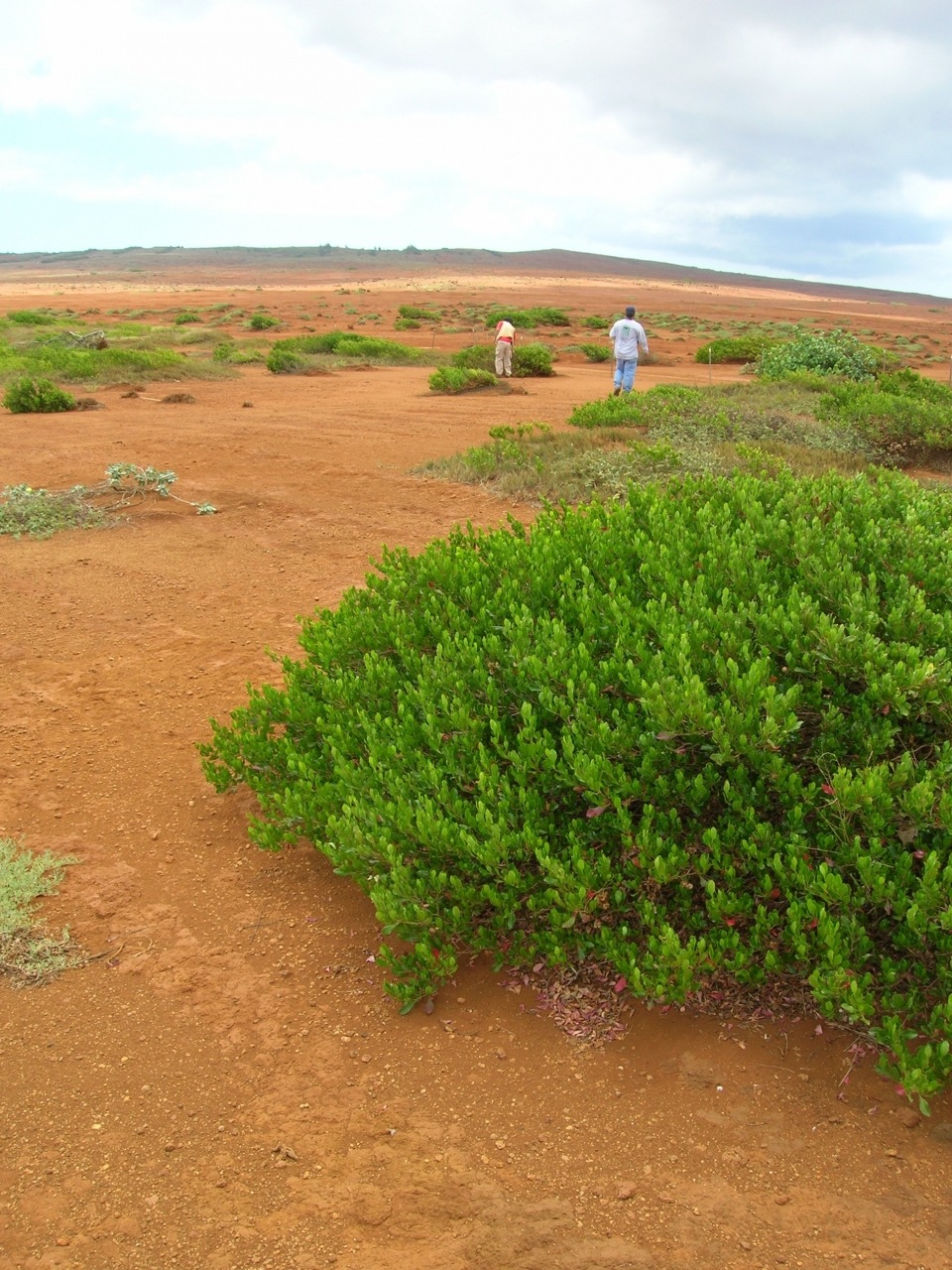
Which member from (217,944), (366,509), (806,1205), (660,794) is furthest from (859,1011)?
(366,509)

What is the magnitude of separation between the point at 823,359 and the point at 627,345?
5873mm

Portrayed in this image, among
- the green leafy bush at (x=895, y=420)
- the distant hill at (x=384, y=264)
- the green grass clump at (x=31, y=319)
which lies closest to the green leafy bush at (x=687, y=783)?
the green leafy bush at (x=895, y=420)

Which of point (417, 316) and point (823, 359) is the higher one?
point (417, 316)

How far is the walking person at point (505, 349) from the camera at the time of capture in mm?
19641

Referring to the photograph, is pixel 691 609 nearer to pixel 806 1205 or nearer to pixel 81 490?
pixel 806 1205

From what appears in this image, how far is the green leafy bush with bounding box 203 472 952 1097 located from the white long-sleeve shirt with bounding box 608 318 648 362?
40.7 feet

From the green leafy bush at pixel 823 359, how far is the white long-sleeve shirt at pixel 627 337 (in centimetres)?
400

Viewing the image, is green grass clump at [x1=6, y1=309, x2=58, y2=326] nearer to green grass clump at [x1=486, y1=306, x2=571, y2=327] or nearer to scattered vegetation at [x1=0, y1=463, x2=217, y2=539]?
green grass clump at [x1=486, y1=306, x2=571, y2=327]

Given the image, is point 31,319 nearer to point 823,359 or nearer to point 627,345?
point 627,345

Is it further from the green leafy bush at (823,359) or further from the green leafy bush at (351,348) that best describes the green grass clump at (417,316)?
the green leafy bush at (823,359)

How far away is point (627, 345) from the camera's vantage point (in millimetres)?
15500

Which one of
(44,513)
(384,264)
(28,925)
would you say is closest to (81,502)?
(44,513)

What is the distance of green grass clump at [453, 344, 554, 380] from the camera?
70.2 feet

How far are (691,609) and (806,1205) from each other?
1.82 meters
